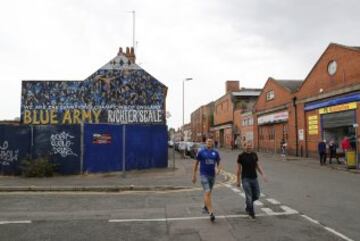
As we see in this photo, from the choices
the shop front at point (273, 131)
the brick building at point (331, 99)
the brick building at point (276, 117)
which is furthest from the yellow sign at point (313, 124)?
the shop front at point (273, 131)

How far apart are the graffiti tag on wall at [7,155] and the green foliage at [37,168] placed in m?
0.55

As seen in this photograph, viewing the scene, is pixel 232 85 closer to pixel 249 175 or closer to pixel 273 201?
pixel 273 201

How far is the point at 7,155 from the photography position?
1962cm

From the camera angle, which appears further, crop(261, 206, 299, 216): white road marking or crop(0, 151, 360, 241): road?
crop(261, 206, 299, 216): white road marking

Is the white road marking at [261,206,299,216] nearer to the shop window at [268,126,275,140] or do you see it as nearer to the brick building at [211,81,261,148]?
the shop window at [268,126,275,140]

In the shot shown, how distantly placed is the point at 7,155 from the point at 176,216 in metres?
12.0

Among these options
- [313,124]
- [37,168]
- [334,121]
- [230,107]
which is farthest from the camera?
[230,107]

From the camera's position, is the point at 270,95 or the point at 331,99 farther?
the point at 270,95

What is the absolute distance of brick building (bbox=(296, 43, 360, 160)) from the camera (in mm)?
29188

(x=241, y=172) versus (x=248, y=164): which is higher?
(x=248, y=164)

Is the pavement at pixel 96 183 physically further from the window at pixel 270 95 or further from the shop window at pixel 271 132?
the window at pixel 270 95

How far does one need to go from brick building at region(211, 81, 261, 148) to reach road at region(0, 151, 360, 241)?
51.5 metres

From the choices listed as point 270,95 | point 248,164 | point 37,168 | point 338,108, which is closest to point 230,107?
point 270,95

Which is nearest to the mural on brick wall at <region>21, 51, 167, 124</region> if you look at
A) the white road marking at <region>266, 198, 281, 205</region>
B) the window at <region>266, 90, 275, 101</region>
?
the white road marking at <region>266, 198, 281, 205</region>
